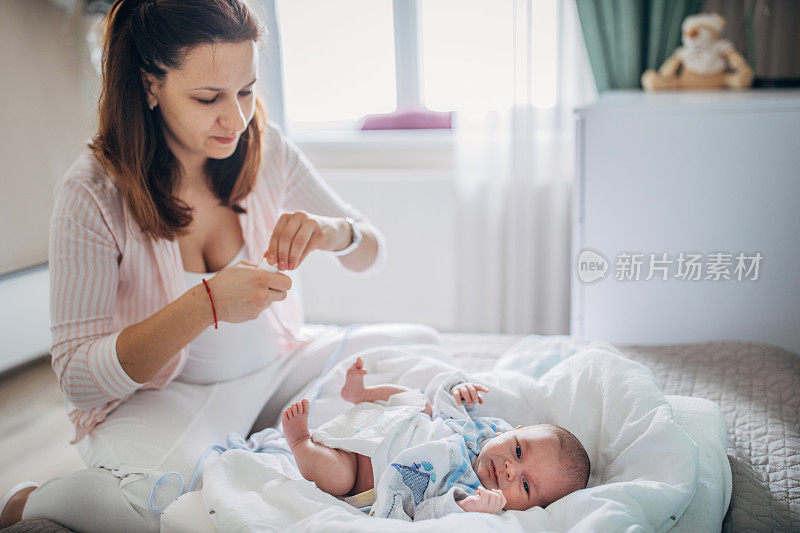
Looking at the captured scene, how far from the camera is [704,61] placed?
1963mm

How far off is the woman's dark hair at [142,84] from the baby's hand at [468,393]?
2.04ft

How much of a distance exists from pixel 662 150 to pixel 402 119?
131 centimetres

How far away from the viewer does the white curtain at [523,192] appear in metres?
2.20

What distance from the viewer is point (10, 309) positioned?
1.58 meters

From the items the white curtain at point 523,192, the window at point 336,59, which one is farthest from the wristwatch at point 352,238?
the window at point 336,59

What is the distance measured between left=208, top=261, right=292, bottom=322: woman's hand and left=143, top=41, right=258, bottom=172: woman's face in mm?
277

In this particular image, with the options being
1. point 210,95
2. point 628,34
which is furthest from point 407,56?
point 210,95

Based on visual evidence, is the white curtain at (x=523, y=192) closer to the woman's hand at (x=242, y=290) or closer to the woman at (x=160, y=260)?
the woman at (x=160, y=260)

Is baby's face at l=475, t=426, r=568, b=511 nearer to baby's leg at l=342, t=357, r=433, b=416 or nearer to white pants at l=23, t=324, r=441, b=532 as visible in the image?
baby's leg at l=342, t=357, r=433, b=416

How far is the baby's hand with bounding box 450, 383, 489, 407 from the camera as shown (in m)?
1.18

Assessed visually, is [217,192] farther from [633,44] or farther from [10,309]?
[633,44]

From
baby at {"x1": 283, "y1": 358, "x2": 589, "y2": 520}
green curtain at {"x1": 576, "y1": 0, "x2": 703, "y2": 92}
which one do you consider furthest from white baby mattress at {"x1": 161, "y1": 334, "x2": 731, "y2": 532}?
green curtain at {"x1": 576, "y1": 0, "x2": 703, "y2": 92}

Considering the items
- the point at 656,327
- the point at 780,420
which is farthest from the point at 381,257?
the point at 780,420

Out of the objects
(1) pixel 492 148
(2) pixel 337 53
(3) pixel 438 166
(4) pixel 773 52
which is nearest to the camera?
(4) pixel 773 52
